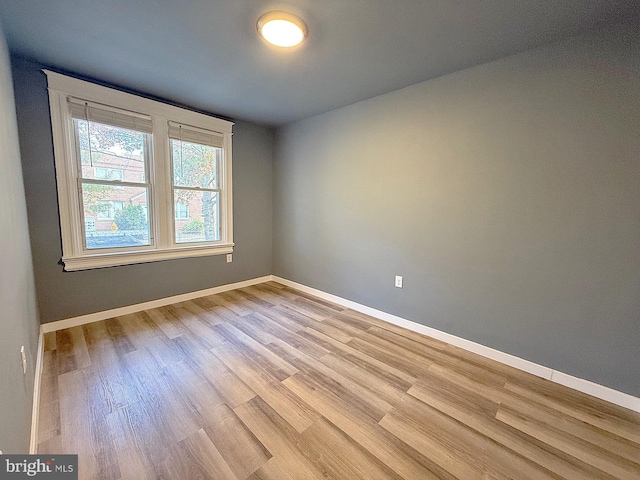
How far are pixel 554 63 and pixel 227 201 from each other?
363 cm

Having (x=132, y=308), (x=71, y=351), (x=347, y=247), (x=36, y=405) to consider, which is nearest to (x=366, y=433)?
(x=36, y=405)

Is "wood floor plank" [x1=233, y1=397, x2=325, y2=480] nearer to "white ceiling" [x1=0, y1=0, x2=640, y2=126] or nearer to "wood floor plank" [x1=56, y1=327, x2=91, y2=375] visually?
"wood floor plank" [x1=56, y1=327, x2=91, y2=375]

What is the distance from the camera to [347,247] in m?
3.26

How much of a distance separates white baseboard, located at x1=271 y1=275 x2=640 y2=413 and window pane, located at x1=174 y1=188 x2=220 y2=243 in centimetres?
218

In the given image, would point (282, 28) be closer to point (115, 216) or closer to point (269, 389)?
point (269, 389)

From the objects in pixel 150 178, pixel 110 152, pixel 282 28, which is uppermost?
pixel 282 28

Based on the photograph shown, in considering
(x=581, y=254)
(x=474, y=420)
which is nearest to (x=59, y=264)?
(x=474, y=420)

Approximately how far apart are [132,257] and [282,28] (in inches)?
109

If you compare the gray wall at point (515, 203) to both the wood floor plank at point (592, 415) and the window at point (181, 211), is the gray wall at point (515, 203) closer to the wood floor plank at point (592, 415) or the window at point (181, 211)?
the wood floor plank at point (592, 415)

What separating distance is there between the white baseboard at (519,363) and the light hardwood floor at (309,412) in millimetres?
67

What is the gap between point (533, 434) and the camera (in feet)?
4.81

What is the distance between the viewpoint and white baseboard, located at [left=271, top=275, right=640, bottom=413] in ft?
5.66

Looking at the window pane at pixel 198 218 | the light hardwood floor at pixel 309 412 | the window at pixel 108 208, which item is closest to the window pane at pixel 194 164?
the window pane at pixel 198 218

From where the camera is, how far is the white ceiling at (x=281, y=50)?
1.58 metres
